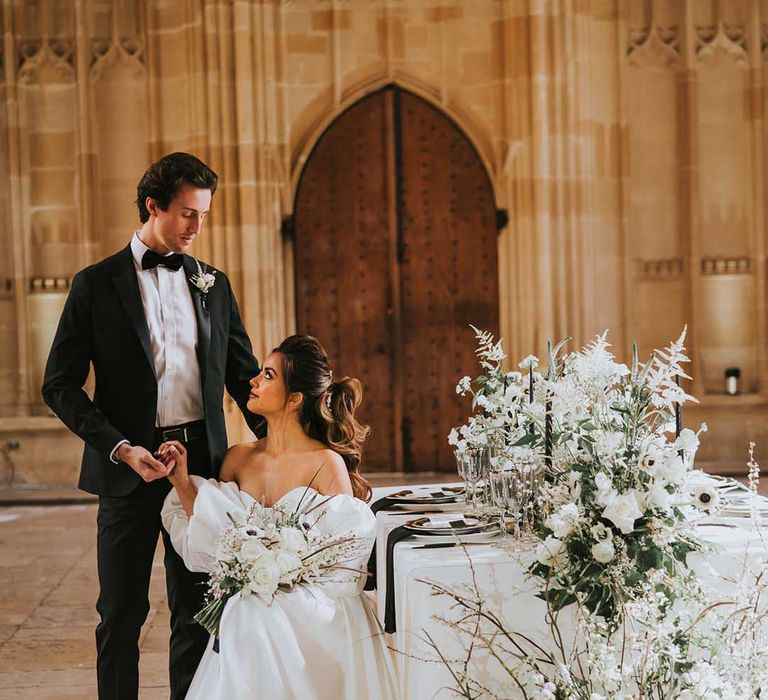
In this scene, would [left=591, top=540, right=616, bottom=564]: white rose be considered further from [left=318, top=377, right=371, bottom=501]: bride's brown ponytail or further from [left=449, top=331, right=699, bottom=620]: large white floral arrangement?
[left=318, top=377, right=371, bottom=501]: bride's brown ponytail

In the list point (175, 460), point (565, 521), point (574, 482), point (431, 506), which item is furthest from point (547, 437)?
point (175, 460)

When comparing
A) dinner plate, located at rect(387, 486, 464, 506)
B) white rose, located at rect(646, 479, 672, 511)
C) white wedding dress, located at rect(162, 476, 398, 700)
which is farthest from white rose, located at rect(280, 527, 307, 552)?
white rose, located at rect(646, 479, 672, 511)

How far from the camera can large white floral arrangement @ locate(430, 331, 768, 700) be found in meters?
2.19

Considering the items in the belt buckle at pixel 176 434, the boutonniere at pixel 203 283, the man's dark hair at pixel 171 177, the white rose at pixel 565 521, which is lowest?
the white rose at pixel 565 521

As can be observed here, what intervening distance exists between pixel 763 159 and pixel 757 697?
7.30 m

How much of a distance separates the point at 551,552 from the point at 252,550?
90cm

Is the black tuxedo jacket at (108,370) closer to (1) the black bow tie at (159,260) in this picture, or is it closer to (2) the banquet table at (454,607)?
(1) the black bow tie at (159,260)

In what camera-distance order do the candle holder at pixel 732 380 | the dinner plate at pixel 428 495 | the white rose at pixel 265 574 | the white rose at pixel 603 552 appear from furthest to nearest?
the candle holder at pixel 732 380
the dinner plate at pixel 428 495
the white rose at pixel 265 574
the white rose at pixel 603 552

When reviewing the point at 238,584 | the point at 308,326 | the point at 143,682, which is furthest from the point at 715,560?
the point at 308,326

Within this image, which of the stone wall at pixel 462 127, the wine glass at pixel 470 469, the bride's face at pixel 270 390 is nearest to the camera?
the wine glass at pixel 470 469

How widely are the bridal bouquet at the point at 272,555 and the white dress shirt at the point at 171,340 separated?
43 cm

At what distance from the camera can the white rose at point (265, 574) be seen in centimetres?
291

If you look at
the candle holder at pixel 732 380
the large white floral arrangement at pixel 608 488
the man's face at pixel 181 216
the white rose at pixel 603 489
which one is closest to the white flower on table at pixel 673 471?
the large white floral arrangement at pixel 608 488

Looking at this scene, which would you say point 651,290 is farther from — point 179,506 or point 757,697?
point 757,697
